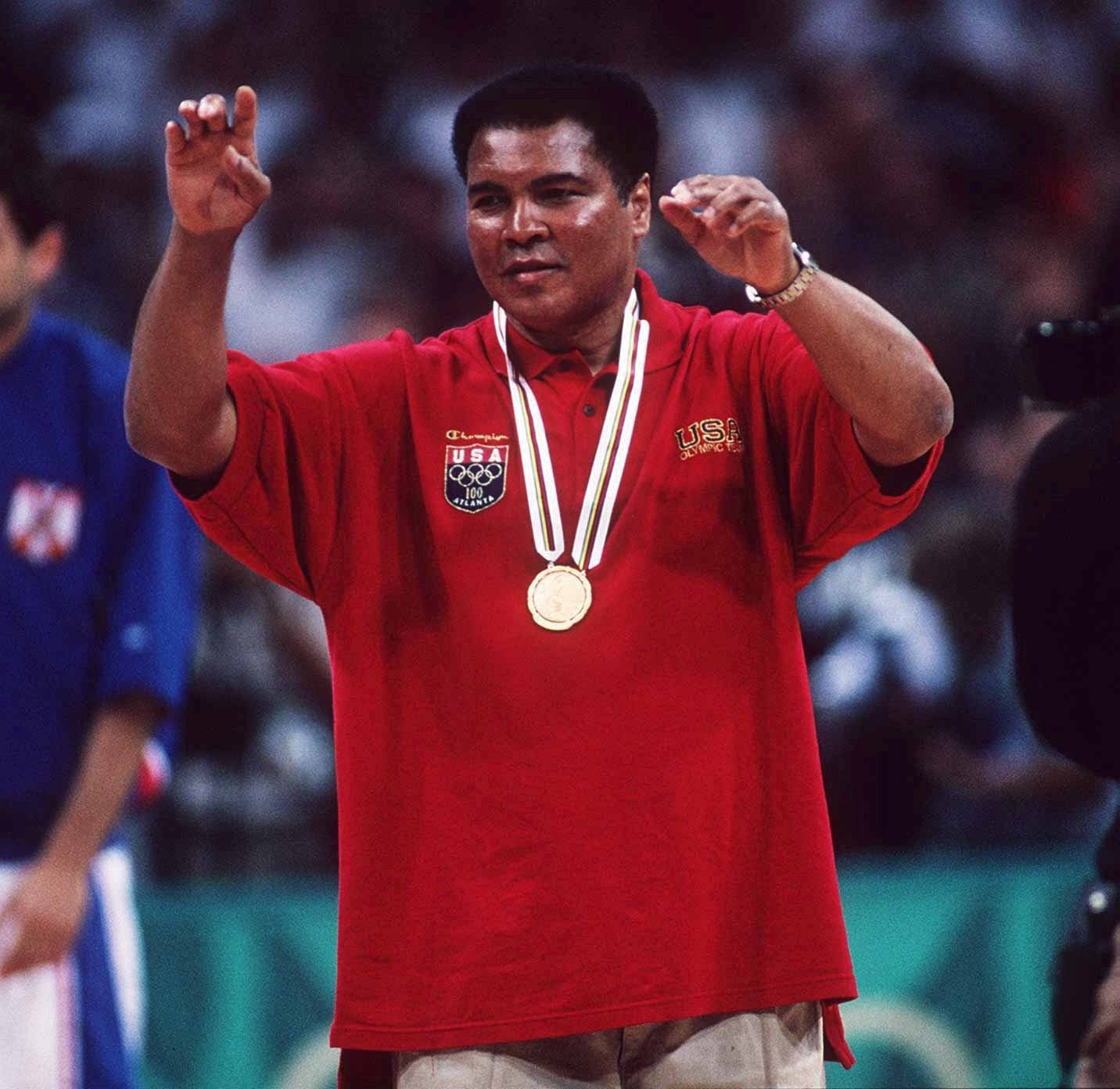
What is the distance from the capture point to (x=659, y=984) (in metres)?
2.76

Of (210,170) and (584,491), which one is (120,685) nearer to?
(584,491)

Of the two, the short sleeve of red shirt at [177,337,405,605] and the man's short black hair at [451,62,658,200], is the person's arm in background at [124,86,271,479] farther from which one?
the man's short black hair at [451,62,658,200]

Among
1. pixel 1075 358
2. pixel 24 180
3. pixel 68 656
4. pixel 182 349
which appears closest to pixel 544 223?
pixel 182 349

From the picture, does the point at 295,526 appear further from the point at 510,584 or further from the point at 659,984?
the point at 659,984

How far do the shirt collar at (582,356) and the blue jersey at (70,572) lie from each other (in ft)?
2.87

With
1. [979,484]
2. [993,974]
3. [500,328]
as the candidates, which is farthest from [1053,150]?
[500,328]

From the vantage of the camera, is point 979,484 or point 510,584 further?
point 979,484

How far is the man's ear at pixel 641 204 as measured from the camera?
3227 mm

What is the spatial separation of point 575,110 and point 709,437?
620 mm

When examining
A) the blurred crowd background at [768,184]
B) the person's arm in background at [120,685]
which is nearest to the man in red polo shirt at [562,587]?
the person's arm in background at [120,685]

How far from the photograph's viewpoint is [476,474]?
2984 millimetres

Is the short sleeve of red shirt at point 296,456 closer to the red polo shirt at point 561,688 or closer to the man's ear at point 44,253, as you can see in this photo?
the red polo shirt at point 561,688

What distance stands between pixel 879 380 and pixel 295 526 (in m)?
0.97

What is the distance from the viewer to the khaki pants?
2.79 metres
